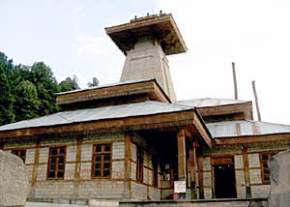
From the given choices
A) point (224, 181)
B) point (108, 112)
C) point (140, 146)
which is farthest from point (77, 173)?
point (224, 181)

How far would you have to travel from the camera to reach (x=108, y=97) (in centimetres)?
1596

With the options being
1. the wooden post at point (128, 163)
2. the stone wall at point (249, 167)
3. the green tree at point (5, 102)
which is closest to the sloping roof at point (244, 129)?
the stone wall at point (249, 167)

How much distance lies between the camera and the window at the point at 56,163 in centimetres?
1317

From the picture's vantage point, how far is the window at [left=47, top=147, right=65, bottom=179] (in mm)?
13172

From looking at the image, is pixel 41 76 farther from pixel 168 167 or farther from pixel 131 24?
pixel 168 167

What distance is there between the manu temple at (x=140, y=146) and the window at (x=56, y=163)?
0.13 ft

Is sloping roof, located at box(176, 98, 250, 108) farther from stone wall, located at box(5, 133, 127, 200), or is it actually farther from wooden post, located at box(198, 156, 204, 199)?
stone wall, located at box(5, 133, 127, 200)

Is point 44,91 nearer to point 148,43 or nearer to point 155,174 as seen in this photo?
point 148,43

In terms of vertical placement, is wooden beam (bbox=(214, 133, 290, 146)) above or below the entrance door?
above

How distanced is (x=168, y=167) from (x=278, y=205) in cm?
1310

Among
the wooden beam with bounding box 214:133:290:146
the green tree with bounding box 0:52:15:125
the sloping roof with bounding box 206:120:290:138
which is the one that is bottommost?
the wooden beam with bounding box 214:133:290:146

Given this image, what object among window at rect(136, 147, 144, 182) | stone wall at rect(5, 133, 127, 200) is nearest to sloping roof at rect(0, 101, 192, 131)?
stone wall at rect(5, 133, 127, 200)

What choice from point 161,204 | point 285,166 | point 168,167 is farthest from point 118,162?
point 285,166

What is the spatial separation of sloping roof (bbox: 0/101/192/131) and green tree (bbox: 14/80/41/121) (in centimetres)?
1478
